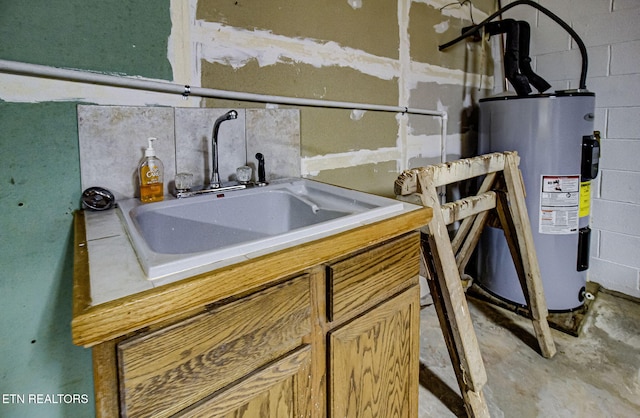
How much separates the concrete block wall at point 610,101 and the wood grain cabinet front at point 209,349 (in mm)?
2167

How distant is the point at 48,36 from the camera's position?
0.88m

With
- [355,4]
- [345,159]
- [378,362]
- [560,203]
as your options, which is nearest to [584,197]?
[560,203]

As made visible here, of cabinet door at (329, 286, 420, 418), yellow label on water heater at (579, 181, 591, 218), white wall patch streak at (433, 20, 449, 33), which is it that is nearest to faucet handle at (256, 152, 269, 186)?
cabinet door at (329, 286, 420, 418)

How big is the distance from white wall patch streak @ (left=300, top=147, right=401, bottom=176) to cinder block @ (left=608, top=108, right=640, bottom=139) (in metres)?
1.24

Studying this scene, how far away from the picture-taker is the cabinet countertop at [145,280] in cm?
46

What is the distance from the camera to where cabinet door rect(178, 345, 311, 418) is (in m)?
0.60

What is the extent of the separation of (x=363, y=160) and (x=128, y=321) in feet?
4.35

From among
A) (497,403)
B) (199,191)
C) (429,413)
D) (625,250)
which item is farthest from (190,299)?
(625,250)

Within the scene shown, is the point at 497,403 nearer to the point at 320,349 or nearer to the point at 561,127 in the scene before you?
the point at 320,349

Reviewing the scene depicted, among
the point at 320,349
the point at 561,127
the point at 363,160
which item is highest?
the point at 561,127

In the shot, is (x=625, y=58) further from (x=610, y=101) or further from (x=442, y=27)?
(x=442, y=27)

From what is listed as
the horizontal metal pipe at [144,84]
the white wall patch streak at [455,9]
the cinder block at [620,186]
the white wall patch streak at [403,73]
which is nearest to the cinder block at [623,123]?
the cinder block at [620,186]

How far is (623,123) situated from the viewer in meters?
1.99

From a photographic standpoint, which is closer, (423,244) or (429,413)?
(423,244)
